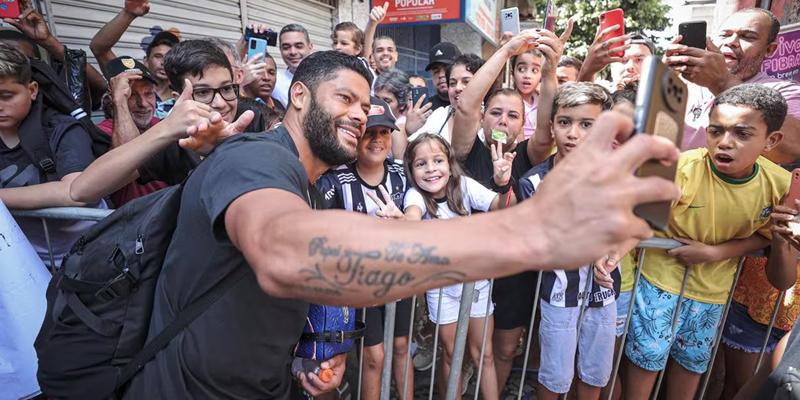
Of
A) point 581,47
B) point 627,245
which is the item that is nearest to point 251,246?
point 627,245

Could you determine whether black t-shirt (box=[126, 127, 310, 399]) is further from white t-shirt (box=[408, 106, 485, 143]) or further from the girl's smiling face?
white t-shirt (box=[408, 106, 485, 143])

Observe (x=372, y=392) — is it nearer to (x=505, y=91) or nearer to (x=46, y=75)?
(x=505, y=91)

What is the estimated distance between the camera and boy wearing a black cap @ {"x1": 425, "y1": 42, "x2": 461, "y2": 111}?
4.87 m

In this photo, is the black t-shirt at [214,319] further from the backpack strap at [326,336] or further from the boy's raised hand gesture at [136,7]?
the boy's raised hand gesture at [136,7]

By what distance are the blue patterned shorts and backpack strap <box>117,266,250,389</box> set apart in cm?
229

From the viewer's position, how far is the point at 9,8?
3.03 meters

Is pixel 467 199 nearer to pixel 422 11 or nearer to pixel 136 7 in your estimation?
pixel 136 7

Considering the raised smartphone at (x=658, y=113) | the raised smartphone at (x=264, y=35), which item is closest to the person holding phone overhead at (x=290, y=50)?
the raised smartphone at (x=264, y=35)

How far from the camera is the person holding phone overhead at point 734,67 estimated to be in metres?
2.72

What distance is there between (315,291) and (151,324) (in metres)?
0.93

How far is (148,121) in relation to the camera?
3.17 metres

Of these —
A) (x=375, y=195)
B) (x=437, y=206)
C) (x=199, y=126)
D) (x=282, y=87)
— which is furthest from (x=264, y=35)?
(x=199, y=126)

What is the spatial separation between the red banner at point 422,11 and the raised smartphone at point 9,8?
8641 millimetres

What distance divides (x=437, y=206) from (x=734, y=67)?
2.39 meters
